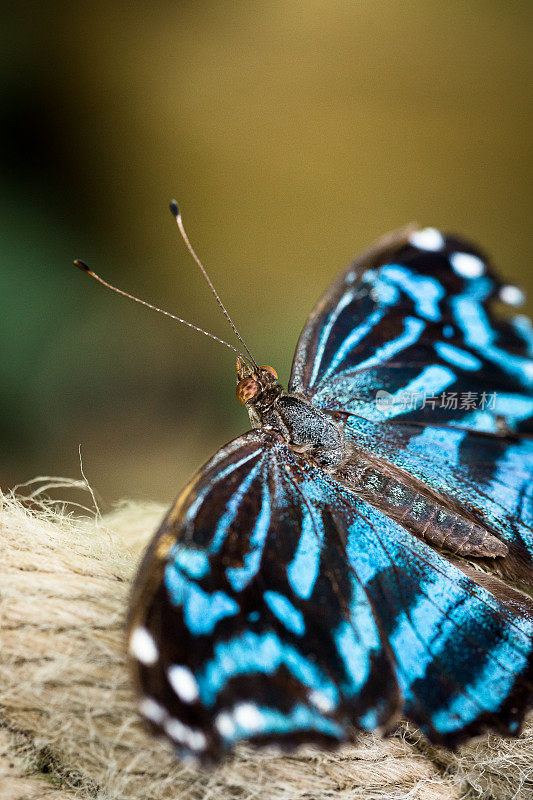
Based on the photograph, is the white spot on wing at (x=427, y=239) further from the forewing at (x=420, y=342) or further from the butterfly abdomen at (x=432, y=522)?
the butterfly abdomen at (x=432, y=522)

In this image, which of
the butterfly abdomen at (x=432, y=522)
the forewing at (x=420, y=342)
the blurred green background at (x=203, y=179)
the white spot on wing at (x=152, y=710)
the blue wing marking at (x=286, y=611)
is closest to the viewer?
the white spot on wing at (x=152, y=710)

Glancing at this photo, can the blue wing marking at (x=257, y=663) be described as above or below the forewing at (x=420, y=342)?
below

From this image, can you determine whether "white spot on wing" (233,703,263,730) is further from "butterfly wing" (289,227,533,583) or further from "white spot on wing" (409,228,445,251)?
"white spot on wing" (409,228,445,251)

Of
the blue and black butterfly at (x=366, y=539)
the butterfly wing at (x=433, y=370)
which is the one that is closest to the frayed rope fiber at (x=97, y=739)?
the blue and black butterfly at (x=366, y=539)

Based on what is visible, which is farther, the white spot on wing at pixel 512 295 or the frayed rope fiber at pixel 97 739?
the white spot on wing at pixel 512 295

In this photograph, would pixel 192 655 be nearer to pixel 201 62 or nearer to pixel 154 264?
pixel 154 264

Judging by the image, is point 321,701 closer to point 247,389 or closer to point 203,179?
point 247,389

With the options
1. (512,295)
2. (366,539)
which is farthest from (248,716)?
(512,295)
